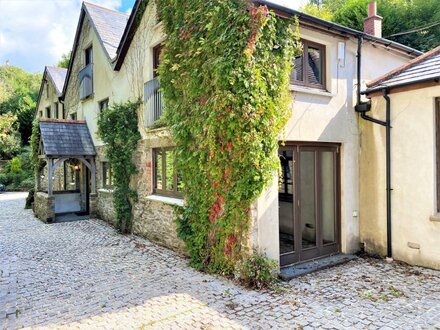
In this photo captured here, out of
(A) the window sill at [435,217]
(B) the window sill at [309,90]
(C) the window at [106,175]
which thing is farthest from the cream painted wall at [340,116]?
(C) the window at [106,175]

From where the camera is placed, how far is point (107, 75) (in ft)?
46.3

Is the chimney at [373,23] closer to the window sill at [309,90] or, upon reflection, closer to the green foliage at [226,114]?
the window sill at [309,90]

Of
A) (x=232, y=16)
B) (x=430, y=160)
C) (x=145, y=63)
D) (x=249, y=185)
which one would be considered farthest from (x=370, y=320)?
(x=145, y=63)

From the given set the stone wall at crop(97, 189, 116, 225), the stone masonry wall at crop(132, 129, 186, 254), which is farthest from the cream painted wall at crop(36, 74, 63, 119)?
the stone masonry wall at crop(132, 129, 186, 254)

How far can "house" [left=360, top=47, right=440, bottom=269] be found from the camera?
24.0 feet

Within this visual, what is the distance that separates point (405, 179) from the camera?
25.6 feet

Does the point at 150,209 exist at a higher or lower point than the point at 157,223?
higher

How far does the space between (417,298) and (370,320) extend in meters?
1.45

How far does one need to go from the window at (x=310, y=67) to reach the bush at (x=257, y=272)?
13.7 ft

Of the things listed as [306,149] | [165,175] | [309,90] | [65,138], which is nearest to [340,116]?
[309,90]

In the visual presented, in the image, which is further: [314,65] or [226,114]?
[314,65]

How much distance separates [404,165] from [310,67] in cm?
334

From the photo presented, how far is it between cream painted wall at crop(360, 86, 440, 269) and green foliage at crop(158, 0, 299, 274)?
10.1 ft

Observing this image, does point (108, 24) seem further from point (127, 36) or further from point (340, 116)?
point (340, 116)
